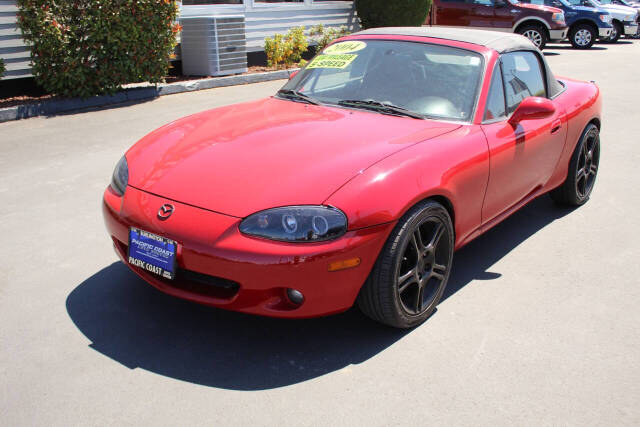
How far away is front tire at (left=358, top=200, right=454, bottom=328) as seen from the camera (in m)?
3.06

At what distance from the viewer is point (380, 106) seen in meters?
3.98

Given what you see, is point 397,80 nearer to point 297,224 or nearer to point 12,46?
point 297,224

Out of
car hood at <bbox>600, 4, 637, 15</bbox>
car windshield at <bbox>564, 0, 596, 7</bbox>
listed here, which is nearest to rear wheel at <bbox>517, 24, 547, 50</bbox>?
car windshield at <bbox>564, 0, 596, 7</bbox>

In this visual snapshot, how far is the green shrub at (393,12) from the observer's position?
49.0ft

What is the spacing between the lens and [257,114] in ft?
13.5

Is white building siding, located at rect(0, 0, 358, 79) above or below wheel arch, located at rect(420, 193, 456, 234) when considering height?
above

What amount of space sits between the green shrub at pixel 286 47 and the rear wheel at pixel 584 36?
33.2 feet

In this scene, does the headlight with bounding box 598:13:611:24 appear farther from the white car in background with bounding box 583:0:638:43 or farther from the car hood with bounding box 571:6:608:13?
the white car in background with bounding box 583:0:638:43

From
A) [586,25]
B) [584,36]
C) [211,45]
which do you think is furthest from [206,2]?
[586,25]

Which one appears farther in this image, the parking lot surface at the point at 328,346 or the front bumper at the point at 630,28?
the front bumper at the point at 630,28

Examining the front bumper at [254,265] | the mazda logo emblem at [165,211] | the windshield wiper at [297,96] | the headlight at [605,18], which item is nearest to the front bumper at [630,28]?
the headlight at [605,18]

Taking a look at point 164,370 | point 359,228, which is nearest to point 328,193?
point 359,228

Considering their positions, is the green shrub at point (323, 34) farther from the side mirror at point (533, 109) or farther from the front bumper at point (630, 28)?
the front bumper at point (630, 28)

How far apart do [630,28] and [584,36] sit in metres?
3.27
